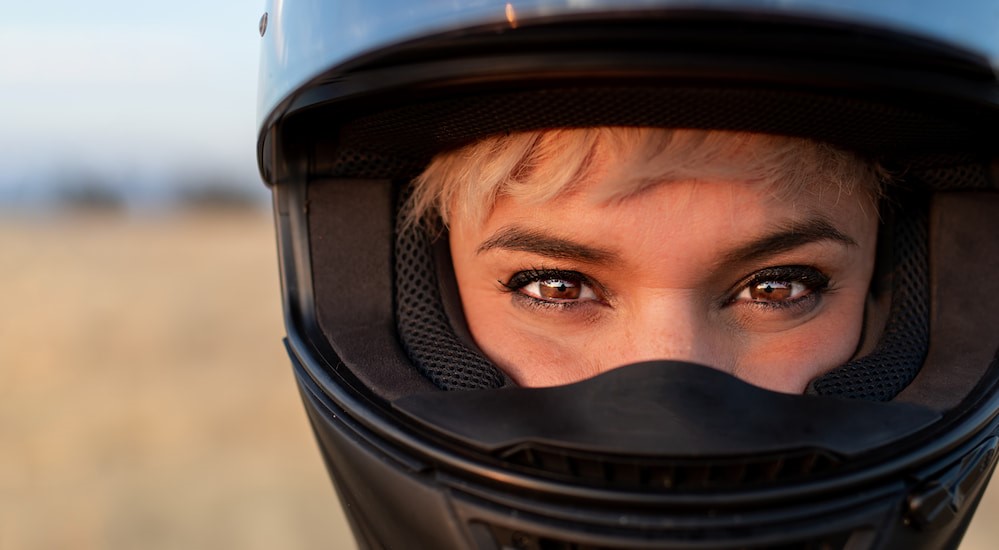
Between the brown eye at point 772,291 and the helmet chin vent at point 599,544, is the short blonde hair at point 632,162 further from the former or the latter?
the helmet chin vent at point 599,544

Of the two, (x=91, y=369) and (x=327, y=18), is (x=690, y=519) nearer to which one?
(x=327, y=18)

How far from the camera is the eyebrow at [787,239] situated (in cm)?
117

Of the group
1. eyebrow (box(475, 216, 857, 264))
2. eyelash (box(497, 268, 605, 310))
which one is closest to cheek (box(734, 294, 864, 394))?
eyebrow (box(475, 216, 857, 264))

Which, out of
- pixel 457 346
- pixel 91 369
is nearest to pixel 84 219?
pixel 91 369

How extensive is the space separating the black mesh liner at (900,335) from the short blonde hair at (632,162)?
0.68ft

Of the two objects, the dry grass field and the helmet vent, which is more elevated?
the helmet vent

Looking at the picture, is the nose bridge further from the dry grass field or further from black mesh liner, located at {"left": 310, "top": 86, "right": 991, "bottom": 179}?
the dry grass field

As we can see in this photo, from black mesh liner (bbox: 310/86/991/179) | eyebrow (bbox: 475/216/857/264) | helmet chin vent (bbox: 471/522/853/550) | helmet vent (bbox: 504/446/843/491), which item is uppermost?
black mesh liner (bbox: 310/86/991/179)

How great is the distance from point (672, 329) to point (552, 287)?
18 cm

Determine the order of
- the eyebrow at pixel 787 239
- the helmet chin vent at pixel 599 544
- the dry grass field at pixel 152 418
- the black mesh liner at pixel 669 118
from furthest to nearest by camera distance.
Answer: the dry grass field at pixel 152 418
the eyebrow at pixel 787 239
the black mesh liner at pixel 669 118
the helmet chin vent at pixel 599 544

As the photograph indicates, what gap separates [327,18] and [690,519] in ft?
2.45

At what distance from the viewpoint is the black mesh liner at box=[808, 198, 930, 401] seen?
4.07ft

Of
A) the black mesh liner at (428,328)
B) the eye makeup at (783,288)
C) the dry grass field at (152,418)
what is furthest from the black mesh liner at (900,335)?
the dry grass field at (152,418)

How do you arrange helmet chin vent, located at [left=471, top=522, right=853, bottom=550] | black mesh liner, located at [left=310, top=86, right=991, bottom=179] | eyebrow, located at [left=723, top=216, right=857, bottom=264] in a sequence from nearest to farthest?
Result: helmet chin vent, located at [left=471, top=522, right=853, bottom=550] → black mesh liner, located at [left=310, top=86, right=991, bottom=179] → eyebrow, located at [left=723, top=216, right=857, bottom=264]
